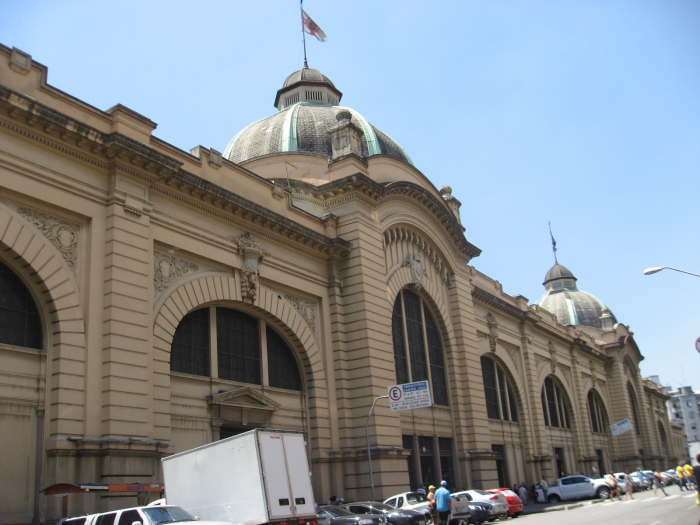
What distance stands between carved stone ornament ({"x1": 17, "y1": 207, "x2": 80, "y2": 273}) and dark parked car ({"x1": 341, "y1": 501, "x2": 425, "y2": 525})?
10.6 metres

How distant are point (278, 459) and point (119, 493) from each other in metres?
5.04

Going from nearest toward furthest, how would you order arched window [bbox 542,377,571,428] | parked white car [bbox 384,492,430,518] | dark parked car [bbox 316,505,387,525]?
dark parked car [bbox 316,505,387,525], parked white car [bbox 384,492,430,518], arched window [bbox 542,377,571,428]

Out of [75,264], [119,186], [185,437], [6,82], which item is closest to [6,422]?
[75,264]

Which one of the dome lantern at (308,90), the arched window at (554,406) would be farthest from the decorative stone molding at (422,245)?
the arched window at (554,406)

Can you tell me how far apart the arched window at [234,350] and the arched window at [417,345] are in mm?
6664

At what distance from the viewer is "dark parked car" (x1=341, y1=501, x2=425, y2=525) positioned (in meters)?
20.6

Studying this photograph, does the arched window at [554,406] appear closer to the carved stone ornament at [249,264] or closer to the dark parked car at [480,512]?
the dark parked car at [480,512]

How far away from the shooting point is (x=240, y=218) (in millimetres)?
24828

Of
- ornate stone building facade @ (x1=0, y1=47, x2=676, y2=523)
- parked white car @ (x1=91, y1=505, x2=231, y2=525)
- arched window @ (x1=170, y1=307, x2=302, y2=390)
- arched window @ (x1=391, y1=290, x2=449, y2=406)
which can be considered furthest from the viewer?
arched window @ (x1=391, y1=290, x2=449, y2=406)

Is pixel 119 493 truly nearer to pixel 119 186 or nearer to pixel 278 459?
pixel 278 459

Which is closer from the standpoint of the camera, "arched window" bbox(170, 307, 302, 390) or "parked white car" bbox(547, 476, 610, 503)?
"arched window" bbox(170, 307, 302, 390)

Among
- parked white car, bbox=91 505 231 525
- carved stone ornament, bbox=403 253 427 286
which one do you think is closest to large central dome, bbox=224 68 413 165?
carved stone ornament, bbox=403 253 427 286

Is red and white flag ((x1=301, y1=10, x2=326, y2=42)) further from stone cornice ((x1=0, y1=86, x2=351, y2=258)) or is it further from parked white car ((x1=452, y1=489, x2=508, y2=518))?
parked white car ((x1=452, y1=489, x2=508, y2=518))

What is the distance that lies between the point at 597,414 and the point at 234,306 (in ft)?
164
